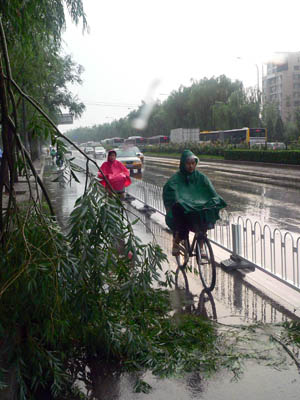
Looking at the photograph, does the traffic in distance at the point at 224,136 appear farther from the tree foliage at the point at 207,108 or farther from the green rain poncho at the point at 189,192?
the green rain poncho at the point at 189,192

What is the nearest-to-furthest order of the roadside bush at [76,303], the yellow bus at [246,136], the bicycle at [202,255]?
1. the roadside bush at [76,303]
2. the bicycle at [202,255]
3. the yellow bus at [246,136]

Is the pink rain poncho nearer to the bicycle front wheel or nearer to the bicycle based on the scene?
the bicycle

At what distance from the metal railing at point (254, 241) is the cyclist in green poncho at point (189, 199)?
799mm

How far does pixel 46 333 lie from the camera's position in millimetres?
3623

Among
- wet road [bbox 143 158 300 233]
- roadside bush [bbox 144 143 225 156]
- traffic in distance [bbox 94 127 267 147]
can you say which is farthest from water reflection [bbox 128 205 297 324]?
traffic in distance [bbox 94 127 267 147]

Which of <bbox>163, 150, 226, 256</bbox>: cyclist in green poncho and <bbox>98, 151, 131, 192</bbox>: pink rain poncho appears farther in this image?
<bbox>98, 151, 131, 192</bbox>: pink rain poncho

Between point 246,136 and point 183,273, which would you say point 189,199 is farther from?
point 246,136

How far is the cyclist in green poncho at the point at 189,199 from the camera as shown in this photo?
6402 millimetres

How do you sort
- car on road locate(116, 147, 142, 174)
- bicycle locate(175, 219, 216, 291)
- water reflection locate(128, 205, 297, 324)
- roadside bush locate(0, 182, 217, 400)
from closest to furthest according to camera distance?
roadside bush locate(0, 182, 217, 400) < water reflection locate(128, 205, 297, 324) < bicycle locate(175, 219, 216, 291) < car on road locate(116, 147, 142, 174)

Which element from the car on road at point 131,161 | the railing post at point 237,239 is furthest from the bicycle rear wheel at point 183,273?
the car on road at point 131,161

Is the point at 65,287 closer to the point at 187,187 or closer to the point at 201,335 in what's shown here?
the point at 201,335

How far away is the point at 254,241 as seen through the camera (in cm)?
720

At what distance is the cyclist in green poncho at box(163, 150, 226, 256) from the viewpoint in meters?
6.40

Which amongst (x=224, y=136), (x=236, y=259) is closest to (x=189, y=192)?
(x=236, y=259)
